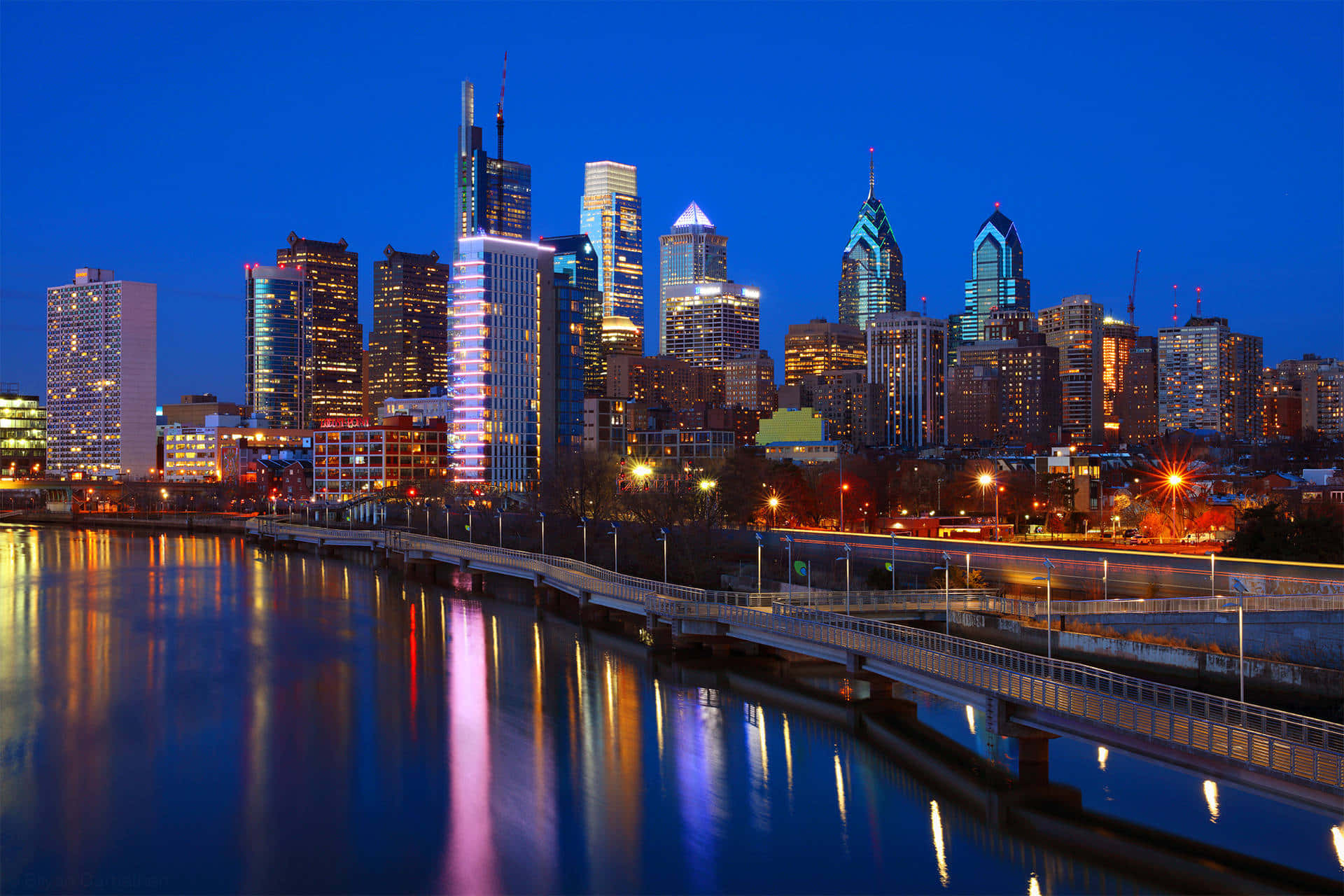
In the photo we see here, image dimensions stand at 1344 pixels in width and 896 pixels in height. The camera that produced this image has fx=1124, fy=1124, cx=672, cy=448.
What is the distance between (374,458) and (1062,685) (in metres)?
→ 153

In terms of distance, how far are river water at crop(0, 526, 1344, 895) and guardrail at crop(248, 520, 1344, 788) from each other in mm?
2618

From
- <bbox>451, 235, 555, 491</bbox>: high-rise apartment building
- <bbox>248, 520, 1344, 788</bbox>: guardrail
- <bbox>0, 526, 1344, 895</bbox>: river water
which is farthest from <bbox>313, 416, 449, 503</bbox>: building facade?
<bbox>0, 526, 1344, 895</bbox>: river water

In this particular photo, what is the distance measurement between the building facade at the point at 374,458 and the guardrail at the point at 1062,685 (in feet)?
368

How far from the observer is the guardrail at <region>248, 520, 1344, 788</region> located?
25.3 meters

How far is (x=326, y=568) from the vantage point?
3893 inches

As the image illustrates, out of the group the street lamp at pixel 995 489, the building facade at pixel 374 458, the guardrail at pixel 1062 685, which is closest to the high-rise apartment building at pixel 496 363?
the building facade at pixel 374 458

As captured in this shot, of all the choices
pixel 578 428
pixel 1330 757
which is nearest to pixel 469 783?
pixel 1330 757

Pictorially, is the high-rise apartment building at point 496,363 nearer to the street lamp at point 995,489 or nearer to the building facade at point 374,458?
the building facade at point 374,458

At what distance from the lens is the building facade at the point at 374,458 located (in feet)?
562

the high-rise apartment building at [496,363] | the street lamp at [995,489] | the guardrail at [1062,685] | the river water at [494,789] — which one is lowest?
the river water at [494,789]

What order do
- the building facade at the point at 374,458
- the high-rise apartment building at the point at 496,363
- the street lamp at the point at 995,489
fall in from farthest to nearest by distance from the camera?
1. the building facade at the point at 374,458
2. the high-rise apartment building at the point at 496,363
3. the street lamp at the point at 995,489

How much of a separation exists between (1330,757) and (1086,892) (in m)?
6.08

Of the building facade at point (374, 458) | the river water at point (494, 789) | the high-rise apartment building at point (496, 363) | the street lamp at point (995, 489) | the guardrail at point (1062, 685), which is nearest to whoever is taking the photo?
the guardrail at point (1062, 685)

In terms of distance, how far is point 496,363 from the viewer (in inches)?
5999
